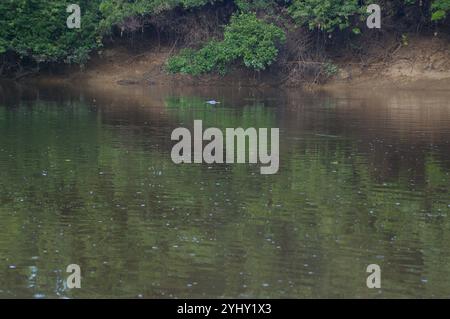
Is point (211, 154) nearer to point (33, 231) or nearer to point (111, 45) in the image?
point (33, 231)

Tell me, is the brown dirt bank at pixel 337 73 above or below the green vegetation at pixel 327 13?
below

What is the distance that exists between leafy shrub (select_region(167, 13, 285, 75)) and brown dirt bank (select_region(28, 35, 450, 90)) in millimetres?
941

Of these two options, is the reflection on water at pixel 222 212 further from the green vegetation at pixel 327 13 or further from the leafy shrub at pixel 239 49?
the green vegetation at pixel 327 13

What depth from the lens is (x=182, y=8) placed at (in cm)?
4447

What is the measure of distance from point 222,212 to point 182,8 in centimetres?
2937

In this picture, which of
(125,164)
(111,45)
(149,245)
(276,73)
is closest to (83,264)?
(149,245)

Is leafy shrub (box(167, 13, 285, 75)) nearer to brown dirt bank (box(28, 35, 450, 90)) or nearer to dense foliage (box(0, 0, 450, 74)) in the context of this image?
dense foliage (box(0, 0, 450, 74))

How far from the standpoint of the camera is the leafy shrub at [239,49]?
4141cm

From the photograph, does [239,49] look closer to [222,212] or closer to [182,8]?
[182,8]

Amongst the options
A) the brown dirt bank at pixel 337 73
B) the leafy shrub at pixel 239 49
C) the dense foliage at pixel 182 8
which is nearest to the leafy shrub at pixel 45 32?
the dense foliage at pixel 182 8

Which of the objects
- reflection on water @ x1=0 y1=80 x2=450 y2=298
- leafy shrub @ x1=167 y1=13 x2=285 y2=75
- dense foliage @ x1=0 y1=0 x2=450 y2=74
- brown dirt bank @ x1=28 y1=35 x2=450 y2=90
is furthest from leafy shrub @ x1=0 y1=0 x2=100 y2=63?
reflection on water @ x1=0 y1=80 x2=450 y2=298

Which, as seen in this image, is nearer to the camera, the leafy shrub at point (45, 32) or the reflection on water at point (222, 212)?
the reflection on water at point (222, 212)

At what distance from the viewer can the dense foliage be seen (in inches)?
1635

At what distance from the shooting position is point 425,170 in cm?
2044
